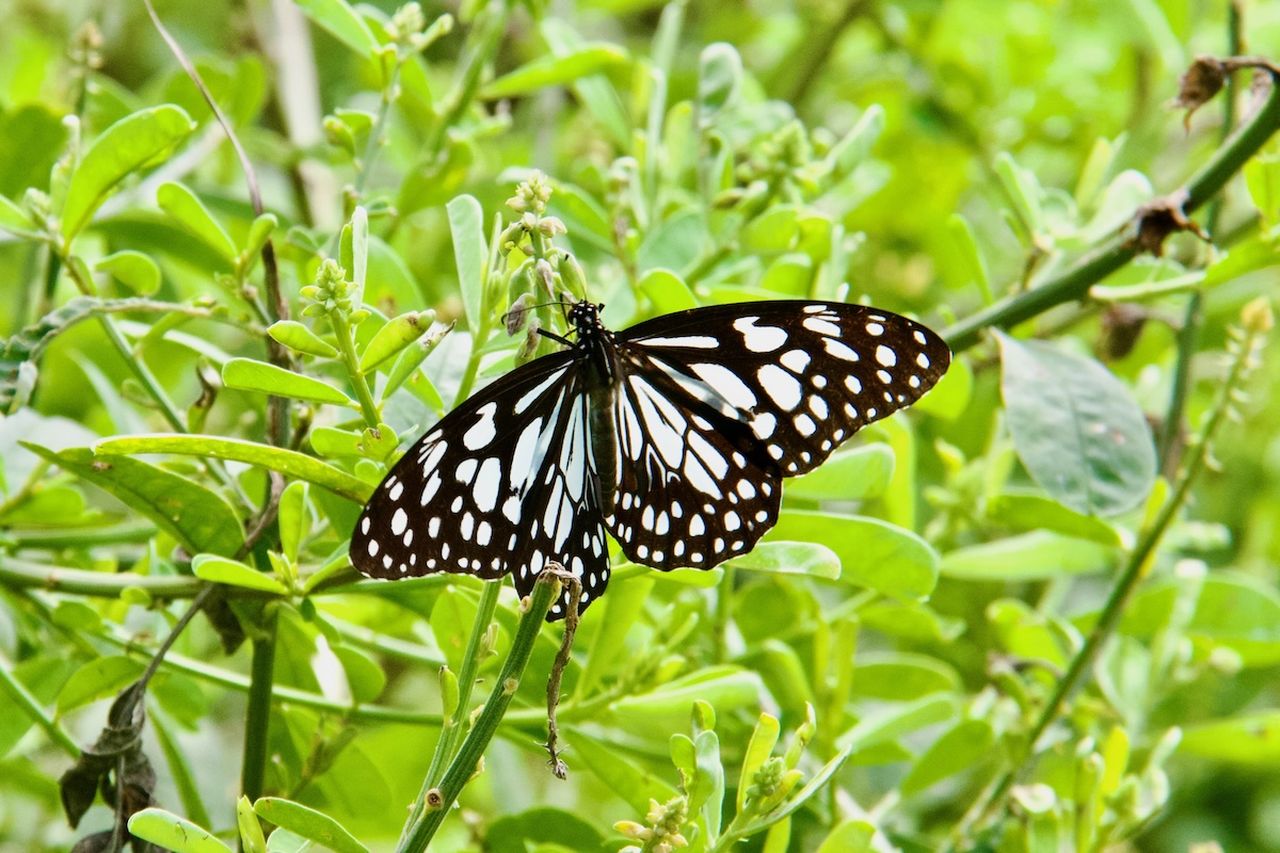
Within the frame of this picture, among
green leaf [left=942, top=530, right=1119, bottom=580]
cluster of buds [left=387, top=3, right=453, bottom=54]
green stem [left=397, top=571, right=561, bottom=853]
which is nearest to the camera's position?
green stem [left=397, top=571, right=561, bottom=853]

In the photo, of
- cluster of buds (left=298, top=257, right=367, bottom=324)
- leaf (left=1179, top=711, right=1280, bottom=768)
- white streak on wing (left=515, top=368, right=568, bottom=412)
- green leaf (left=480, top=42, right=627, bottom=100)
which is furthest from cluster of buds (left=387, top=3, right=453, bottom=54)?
leaf (left=1179, top=711, right=1280, bottom=768)

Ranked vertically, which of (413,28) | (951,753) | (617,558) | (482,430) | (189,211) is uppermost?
(413,28)

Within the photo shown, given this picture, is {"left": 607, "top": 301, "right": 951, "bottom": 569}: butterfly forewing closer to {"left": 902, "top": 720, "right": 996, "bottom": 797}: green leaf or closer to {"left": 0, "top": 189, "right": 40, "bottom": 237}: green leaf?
{"left": 902, "top": 720, "right": 996, "bottom": 797}: green leaf

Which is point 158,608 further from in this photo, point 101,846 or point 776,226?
point 776,226

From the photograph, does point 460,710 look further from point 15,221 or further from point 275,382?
point 15,221

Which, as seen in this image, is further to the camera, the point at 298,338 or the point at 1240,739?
the point at 1240,739

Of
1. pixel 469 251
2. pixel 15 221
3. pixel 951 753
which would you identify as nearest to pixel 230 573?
pixel 469 251

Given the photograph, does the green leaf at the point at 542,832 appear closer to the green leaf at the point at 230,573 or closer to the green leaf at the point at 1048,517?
the green leaf at the point at 230,573
